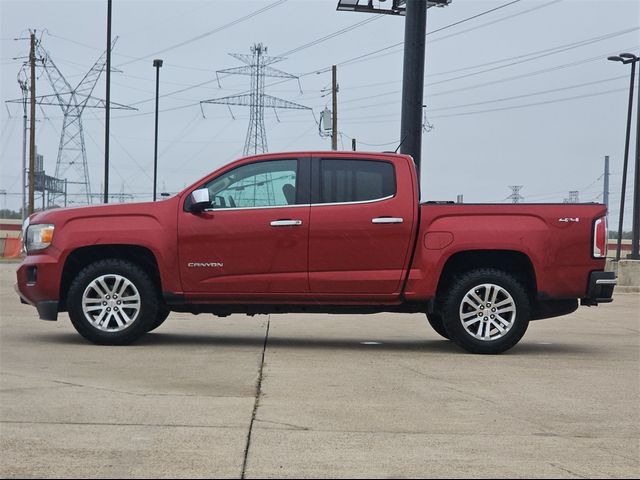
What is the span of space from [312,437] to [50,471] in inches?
61.0

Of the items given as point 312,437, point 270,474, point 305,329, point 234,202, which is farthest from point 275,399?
point 305,329

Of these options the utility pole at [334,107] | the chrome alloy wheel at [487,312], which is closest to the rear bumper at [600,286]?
the chrome alloy wheel at [487,312]

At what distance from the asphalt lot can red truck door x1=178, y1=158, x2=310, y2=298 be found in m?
0.68

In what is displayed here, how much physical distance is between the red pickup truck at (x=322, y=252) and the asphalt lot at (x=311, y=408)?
0.48 meters

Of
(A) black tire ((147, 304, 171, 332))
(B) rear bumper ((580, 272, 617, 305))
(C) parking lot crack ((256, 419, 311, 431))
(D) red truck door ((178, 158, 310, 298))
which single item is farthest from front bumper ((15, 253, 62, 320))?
(B) rear bumper ((580, 272, 617, 305))

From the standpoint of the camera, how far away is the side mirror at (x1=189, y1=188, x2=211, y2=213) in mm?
8703

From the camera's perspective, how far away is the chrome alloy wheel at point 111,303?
8.99 metres

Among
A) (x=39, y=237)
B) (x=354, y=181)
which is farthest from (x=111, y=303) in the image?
(x=354, y=181)

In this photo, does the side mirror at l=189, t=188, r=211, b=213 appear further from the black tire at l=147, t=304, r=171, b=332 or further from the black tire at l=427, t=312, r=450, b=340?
the black tire at l=427, t=312, r=450, b=340

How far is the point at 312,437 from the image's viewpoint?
211 inches

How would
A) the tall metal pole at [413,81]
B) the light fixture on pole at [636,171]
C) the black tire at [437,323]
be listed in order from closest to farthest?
the black tire at [437,323] < the tall metal pole at [413,81] < the light fixture on pole at [636,171]

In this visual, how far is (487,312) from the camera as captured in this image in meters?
8.90

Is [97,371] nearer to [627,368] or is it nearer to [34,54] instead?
[627,368]

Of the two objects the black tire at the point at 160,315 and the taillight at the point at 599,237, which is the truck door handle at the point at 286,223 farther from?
the taillight at the point at 599,237
